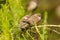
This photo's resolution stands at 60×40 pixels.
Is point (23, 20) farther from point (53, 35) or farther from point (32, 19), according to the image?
point (53, 35)

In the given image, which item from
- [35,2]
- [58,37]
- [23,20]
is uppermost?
[35,2]

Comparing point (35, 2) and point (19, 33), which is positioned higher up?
point (35, 2)

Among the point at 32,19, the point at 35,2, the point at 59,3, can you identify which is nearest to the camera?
the point at 32,19

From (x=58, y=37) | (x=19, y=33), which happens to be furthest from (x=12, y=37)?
(x=58, y=37)

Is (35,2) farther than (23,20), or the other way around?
(35,2)

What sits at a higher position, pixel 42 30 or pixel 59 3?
pixel 59 3

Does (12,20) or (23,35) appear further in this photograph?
(12,20)

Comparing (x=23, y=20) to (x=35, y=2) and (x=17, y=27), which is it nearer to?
(x=17, y=27)

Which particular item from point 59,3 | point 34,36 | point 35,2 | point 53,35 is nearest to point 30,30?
point 34,36

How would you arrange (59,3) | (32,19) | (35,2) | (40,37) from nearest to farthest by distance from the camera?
(40,37)
(32,19)
(35,2)
(59,3)
